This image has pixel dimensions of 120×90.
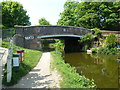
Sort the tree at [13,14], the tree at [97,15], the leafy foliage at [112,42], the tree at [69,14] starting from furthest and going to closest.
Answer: the tree at [69,14]
the tree at [13,14]
the tree at [97,15]
the leafy foliage at [112,42]

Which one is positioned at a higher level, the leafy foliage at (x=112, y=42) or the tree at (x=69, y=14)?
the tree at (x=69, y=14)

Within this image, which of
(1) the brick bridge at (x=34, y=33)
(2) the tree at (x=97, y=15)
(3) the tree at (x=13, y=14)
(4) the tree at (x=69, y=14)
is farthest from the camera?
(4) the tree at (x=69, y=14)

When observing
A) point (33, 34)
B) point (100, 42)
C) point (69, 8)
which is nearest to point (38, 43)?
point (33, 34)

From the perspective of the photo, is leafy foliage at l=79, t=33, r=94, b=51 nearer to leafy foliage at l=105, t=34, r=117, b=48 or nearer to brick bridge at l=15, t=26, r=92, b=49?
brick bridge at l=15, t=26, r=92, b=49

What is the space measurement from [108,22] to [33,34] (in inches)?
598

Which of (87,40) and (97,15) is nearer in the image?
(87,40)

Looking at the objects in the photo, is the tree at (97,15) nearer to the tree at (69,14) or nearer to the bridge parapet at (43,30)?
the tree at (69,14)

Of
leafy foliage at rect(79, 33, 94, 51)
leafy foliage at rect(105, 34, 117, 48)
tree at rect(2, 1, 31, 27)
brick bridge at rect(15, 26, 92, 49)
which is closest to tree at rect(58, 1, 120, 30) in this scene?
leafy foliage at rect(79, 33, 94, 51)

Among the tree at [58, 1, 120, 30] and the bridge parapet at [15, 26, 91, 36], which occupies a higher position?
the tree at [58, 1, 120, 30]

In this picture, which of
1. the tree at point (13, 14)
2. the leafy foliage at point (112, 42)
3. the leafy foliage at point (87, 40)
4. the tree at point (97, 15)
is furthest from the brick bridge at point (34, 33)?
the tree at point (13, 14)

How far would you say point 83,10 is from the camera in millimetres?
27359

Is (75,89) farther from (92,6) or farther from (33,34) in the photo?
(92,6)

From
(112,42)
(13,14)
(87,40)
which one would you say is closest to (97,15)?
(87,40)

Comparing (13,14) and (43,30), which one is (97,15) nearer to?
(43,30)
